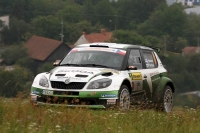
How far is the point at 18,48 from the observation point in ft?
359

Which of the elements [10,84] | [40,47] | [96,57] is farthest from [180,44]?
[96,57]

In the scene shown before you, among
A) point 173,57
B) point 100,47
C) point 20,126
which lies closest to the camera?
point 20,126

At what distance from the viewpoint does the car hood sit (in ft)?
39.9

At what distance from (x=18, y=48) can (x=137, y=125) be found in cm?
10119

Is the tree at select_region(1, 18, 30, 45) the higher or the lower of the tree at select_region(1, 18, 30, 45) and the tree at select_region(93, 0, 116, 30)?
the lower

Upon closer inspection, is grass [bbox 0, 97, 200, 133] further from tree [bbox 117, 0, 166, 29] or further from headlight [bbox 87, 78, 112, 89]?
tree [bbox 117, 0, 166, 29]

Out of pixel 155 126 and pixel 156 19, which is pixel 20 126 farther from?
pixel 156 19

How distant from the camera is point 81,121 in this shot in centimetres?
888

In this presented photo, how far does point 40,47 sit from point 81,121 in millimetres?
104590

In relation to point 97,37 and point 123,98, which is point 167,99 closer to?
point 123,98

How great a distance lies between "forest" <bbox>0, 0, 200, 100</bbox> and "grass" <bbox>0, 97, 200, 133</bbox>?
271ft

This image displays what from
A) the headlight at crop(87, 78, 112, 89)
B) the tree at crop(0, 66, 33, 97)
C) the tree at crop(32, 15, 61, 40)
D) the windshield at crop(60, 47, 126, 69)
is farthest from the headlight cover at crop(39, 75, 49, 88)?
the tree at crop(32, 15, 61, 40)

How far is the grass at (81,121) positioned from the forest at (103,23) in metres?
82.5

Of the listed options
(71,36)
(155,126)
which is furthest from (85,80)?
(71,36)
